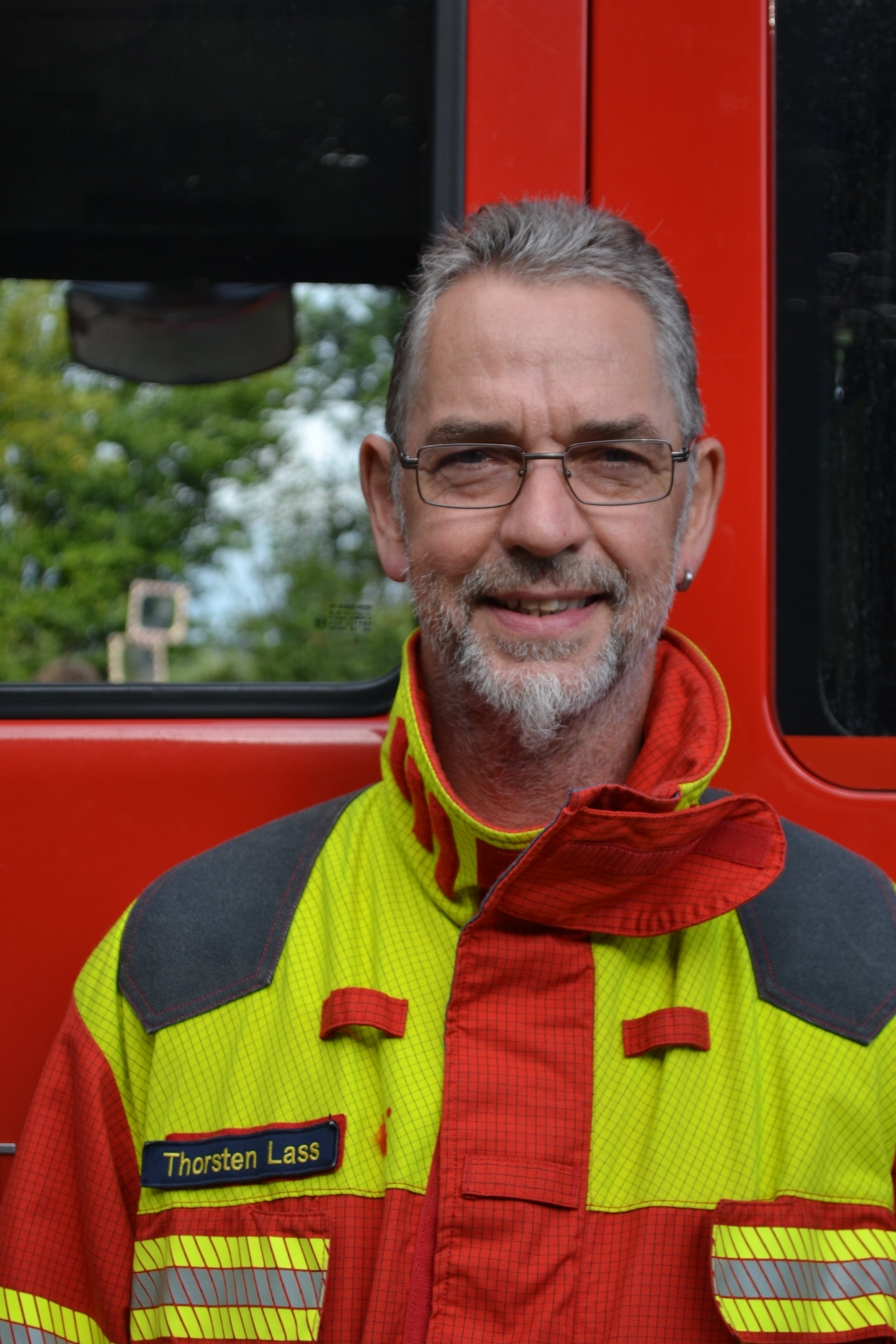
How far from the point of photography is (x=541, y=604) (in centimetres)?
134

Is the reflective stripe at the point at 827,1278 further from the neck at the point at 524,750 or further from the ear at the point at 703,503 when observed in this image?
the ear at the point at 703,503

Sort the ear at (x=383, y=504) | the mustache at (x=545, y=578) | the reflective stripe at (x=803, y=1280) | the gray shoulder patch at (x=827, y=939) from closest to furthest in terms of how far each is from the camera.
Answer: the reflective stripe at (x=803, y=1280) < the gray shoulder patch at (x=827, y=939) < the mustache at (x=545, y=578) < the ear at (x=383, y=504)

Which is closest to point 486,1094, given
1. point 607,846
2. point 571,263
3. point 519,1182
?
point 519,1182

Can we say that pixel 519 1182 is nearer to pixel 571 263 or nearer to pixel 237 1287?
pixel 237 1287

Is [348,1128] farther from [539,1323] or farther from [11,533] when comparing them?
[11,533]

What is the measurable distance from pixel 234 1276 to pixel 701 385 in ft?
3.82

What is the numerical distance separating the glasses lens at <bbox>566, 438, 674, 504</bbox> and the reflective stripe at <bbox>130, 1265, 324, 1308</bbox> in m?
0.89

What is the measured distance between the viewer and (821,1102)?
1.14m

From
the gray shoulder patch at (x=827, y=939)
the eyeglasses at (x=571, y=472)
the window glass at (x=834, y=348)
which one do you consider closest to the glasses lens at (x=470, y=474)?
the eyeglasses at (x=571, y=472)

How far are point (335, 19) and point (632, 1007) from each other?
4.17ft

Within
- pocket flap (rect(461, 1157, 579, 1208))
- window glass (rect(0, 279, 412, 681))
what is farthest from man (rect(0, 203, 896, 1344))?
window glass (rect(0, 279, 412, 681))

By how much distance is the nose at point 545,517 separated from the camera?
1.27 meters

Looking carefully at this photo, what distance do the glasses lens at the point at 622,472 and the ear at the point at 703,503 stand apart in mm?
61

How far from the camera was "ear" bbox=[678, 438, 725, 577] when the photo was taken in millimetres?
1394
